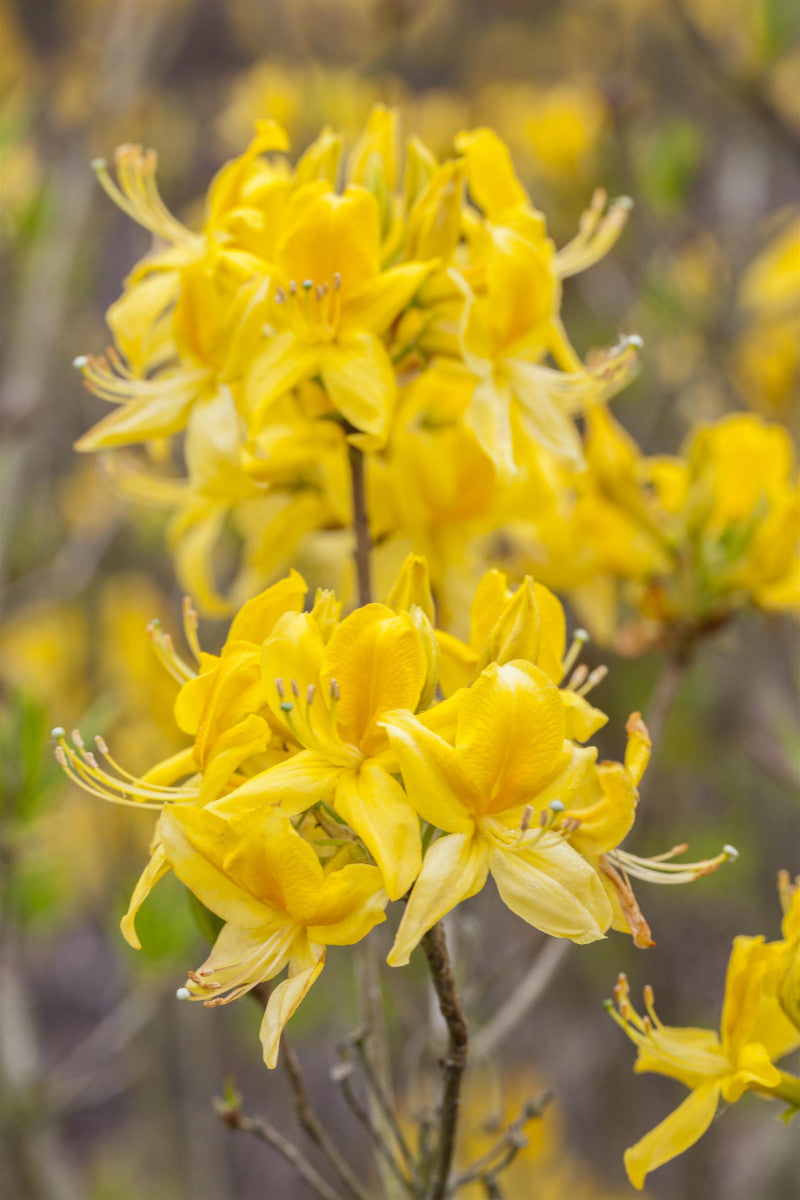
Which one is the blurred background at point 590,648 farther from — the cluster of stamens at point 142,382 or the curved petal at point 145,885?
the curved petal at point 145,885

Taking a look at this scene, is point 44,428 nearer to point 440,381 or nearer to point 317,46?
point 440,381

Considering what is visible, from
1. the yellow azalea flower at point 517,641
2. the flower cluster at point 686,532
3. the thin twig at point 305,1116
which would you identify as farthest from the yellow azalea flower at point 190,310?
the thin twig at point 305,1116

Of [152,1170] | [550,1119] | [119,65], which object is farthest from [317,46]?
[152,1170]

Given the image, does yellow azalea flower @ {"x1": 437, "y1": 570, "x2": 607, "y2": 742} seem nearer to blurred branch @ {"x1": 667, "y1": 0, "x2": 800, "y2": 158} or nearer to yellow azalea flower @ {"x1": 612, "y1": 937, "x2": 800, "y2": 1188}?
yellow azalea flower @ {"x1": 612, "y1": 937, "x2": 800, "y2": 1188}

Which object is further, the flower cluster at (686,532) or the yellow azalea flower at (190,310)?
the flower cluster at (686,532)

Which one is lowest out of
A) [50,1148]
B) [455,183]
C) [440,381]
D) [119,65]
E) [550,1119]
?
[550,1119]

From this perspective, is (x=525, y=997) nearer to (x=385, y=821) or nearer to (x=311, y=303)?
(x=385, y=821)

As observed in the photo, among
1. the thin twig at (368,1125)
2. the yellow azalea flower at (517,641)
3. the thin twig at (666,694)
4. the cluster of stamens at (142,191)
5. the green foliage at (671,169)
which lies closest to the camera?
the yellow azalea flower at (517,641)
